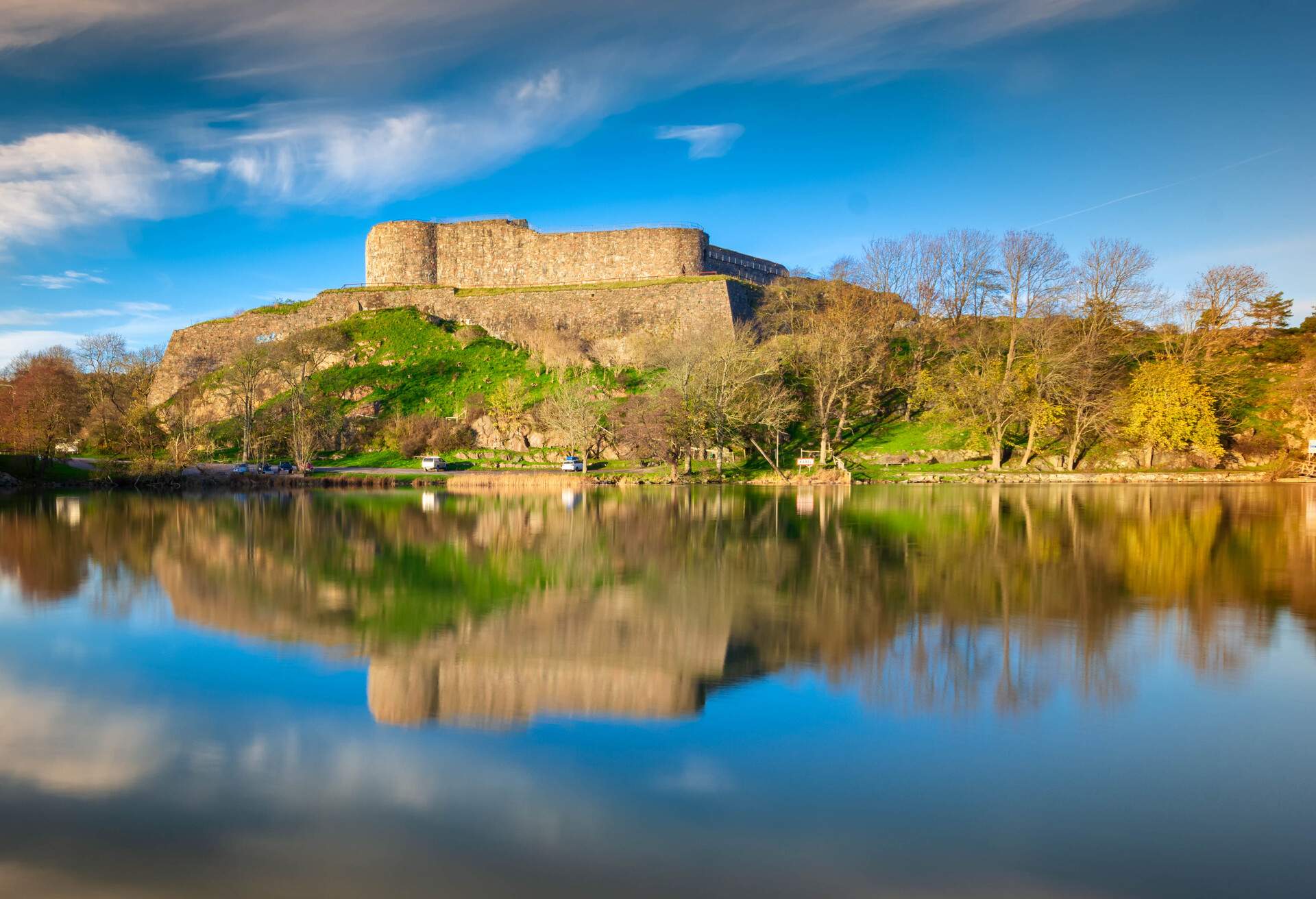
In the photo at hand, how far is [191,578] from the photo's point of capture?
44.7ft

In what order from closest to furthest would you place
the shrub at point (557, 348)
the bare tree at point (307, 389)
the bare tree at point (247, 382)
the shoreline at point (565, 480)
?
the shoreline at point (565, 480)
the bare tree at point (307, 389)
the bare tree at point (247, 382)
the shrub at point (557, 348)

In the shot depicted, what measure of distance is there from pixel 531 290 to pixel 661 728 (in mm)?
58139

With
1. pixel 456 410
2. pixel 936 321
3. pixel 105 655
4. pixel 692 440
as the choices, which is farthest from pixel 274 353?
pixel 105 655

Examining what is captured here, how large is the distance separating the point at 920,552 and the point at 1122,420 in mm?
34949

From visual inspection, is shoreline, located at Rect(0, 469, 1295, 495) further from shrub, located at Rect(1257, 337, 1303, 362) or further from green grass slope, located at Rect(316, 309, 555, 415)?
shrub, located at Rect(1257, 337, 1303, 362)

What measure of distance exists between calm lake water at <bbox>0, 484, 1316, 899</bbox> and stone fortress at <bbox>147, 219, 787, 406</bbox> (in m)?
44.4

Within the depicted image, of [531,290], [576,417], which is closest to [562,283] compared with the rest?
[531,290]

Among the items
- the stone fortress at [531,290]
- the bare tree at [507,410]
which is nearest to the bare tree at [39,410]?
the stone fortress at [531,290]

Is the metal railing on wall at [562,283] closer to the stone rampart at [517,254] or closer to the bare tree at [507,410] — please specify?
the stone rampart at [517,254]

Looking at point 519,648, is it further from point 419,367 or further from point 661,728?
point 419,367

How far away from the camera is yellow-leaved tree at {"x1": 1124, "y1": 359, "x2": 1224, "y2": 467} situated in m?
41.5

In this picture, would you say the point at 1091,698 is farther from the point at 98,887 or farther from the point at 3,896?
the point at 3,896

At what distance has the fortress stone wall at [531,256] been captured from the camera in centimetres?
6053

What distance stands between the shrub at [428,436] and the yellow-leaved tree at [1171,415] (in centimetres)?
3899
